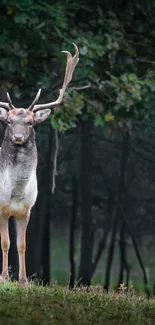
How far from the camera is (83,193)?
30328 millimetres

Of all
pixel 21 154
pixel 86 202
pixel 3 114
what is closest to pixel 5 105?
pixel 3 114

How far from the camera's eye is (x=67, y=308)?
42.7 feet

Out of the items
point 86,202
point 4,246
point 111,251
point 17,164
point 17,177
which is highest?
point 17,164

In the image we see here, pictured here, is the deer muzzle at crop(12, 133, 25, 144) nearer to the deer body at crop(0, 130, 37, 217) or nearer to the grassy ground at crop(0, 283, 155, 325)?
the deer body at crop(0, 130, 37, 217)

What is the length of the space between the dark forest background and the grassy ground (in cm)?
531

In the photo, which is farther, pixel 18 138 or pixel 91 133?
pixel 91 133

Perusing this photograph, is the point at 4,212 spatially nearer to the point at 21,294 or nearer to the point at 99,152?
the point at 21,294

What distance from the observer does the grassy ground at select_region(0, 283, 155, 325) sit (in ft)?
40.7

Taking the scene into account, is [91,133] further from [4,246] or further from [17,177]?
[17,177]

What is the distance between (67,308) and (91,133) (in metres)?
17.5

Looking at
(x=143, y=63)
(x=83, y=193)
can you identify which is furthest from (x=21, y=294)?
(x=83, y=193)

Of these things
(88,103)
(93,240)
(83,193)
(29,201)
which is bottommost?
(93,240)

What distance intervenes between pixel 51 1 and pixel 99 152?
11.3 meters

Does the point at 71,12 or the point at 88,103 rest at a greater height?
the point at 71,12
